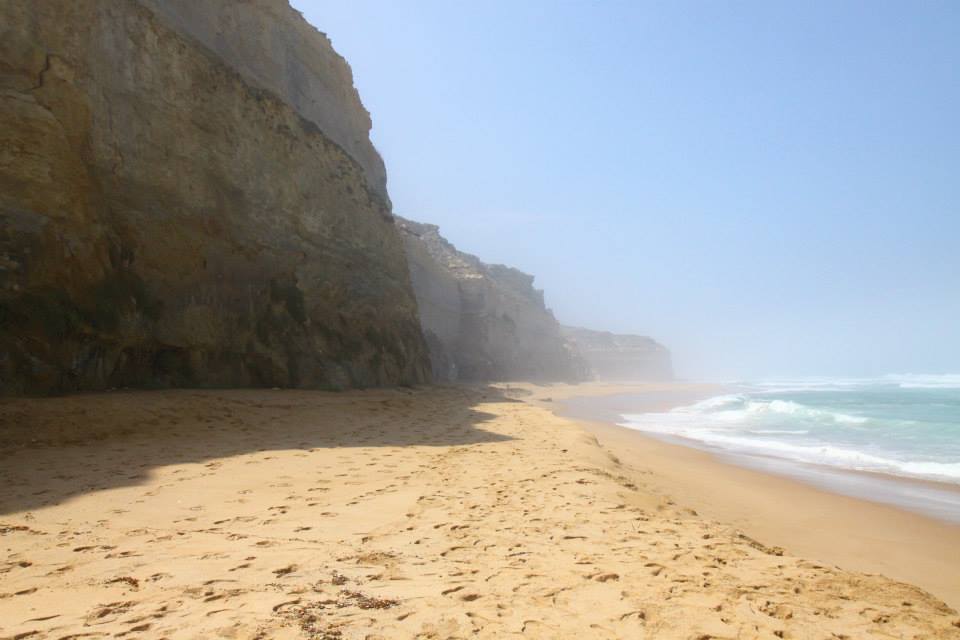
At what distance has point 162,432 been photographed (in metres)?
8.45

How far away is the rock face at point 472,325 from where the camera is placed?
1423 inches

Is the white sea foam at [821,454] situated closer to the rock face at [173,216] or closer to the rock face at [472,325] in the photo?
the rock face at [173,216]

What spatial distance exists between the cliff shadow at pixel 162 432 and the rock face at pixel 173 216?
4.46 feet

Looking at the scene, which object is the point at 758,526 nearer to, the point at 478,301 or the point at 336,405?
the point at 336,405

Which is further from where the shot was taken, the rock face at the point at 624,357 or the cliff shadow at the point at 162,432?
the rock face at the point at 624,357

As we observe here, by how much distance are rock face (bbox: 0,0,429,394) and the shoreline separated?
10.2 metres

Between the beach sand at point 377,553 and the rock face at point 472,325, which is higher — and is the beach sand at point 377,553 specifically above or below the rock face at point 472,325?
below

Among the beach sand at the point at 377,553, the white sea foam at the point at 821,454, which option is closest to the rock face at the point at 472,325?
the white sea foam at the point at 821,454

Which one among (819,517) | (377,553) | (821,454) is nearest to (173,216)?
(377,553)

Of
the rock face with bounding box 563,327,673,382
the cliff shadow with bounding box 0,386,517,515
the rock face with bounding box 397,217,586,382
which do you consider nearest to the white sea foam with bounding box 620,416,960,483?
the cliff shadow with bounding box 0,386,517,515

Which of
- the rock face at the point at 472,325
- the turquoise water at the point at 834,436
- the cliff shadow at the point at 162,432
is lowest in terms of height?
the turquoise water at the point at 834,436

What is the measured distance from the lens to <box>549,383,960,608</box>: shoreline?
4.87 meters

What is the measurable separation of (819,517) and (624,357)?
272 ft

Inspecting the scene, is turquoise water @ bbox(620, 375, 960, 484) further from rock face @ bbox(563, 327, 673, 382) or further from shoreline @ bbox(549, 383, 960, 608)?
rock face @ bbox(563, 327, 673, 382)
